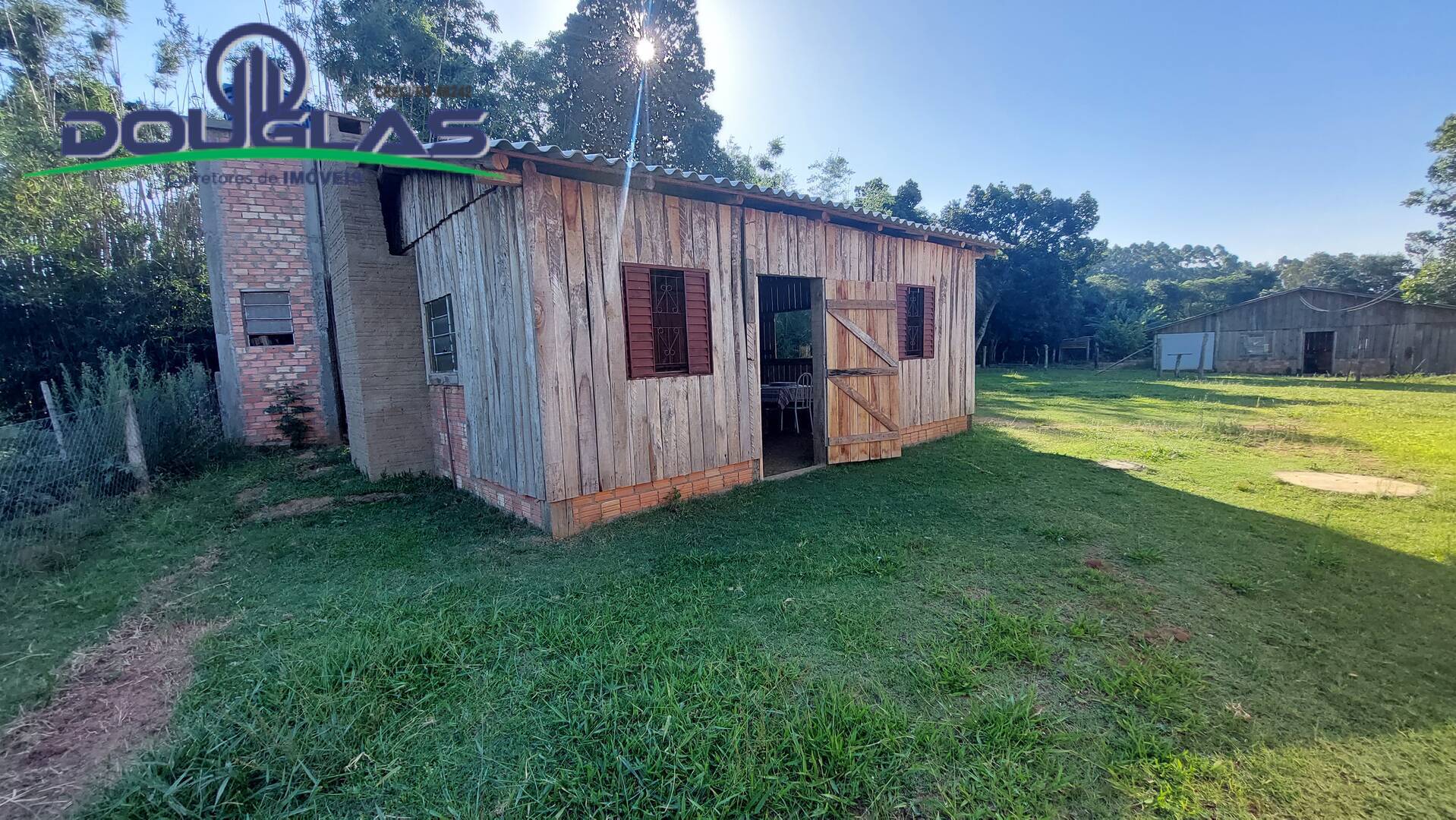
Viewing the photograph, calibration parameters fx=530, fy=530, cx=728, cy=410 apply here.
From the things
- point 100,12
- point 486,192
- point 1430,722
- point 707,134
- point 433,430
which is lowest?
point 1430,722

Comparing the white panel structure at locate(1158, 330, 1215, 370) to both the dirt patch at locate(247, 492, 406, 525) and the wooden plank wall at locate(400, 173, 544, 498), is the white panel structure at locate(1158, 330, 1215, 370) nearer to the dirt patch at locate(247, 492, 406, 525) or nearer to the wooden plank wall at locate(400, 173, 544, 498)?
the wooden plank wall at locate(400, 173, 544, 498)

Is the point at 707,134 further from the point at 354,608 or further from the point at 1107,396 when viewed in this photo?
the point at 354,608

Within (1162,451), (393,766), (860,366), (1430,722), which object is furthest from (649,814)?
(1162,451)

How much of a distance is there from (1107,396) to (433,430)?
47.1ft

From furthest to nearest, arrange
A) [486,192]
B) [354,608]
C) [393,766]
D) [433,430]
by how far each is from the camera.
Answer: [433,430], [486,192], [354,608], [393,766]

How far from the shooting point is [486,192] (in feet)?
13.7

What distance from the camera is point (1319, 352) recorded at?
20.2m

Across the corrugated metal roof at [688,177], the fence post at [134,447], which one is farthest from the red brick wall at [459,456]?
the fence post at [134,447]

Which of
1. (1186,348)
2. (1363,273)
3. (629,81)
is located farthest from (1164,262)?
(629,81)

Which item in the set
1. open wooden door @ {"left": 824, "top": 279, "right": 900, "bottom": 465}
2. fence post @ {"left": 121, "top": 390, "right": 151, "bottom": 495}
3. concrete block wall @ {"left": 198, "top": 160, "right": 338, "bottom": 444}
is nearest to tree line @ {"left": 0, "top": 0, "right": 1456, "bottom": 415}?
concrete block wall @ {"left": 198, "top": 160, "right": 338, "bottom": 444}

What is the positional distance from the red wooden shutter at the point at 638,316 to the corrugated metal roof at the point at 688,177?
796 millimetres

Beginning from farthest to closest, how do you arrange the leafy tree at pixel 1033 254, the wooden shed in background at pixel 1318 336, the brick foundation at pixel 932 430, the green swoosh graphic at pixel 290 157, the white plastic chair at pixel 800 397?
the leafy tree at pixel 1033 254 → the wooden shed in background at pixel 1318 336 → the white plastic chair at pixel 800 397 → the brick foundation at pixel 932 430 → the green swoosh graphic at pixel 290 157

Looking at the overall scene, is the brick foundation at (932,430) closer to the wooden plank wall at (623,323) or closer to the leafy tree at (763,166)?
the wooden plank wall at (623,323)

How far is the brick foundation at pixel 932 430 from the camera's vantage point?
721 cm
